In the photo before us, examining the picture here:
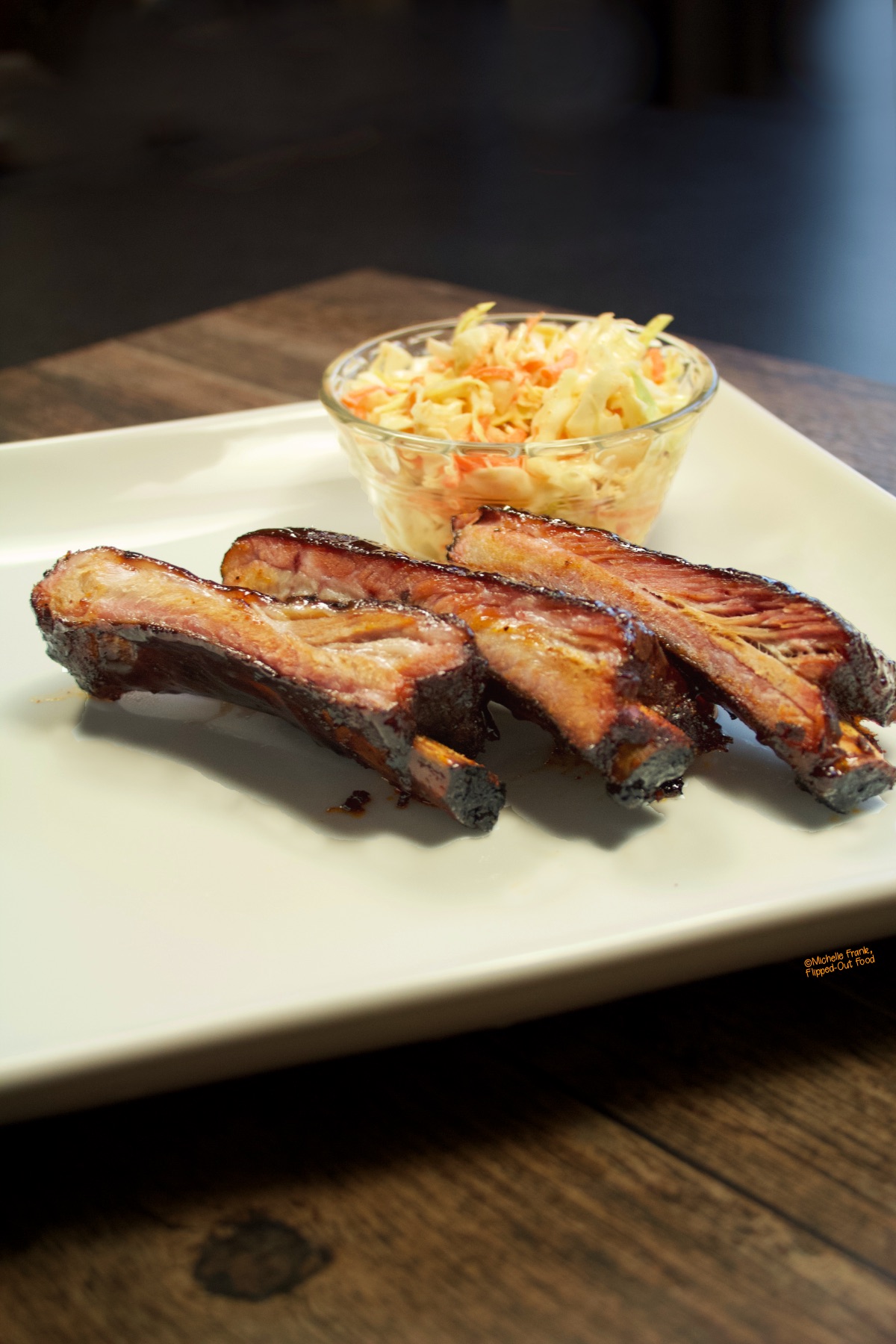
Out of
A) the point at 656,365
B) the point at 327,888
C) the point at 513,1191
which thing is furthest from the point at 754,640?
the point at 656,365

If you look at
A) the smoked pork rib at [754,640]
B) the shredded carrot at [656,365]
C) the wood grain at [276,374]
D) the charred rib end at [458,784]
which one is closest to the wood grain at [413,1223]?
the charred rib end at [458,784]

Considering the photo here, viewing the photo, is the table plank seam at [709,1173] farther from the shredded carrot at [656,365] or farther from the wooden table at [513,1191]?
the shredded carrot at [656,365]

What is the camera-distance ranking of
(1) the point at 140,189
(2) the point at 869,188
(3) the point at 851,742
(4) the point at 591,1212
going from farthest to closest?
(1) the point at 140,189 < (2) the point at 869,188 < (3) the point at 851,742 < (4) the point at 591,1212

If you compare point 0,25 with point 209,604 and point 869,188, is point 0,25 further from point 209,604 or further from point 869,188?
point 209,604

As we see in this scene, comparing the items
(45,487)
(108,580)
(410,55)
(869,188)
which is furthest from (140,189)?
(108,580)

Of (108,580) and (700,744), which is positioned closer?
(700,744)

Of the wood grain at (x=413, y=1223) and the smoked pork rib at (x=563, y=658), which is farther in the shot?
the smoked pork rib at (x=563, y=658)

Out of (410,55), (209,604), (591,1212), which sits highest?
(410,55)
